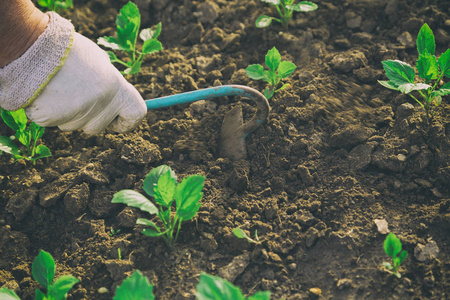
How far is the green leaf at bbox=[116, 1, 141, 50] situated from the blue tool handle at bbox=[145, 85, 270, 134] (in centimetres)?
68

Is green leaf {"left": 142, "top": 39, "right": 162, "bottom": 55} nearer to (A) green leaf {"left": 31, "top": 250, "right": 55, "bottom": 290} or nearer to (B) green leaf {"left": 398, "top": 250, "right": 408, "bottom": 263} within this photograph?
(A) green leaf {"left": 31, "top": 250, "right": 55, "bottom": 290}

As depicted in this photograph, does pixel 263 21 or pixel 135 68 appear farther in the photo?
pixel 263 21

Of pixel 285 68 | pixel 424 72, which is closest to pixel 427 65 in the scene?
pixel 424 72

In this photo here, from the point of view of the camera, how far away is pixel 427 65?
7.88ft

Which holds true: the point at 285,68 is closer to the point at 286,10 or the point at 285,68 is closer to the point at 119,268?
the point at 286,10

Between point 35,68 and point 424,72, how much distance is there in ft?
7.16

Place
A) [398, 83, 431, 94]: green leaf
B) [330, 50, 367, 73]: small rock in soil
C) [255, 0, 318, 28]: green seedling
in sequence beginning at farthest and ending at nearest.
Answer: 1. [255, 0, 318, 28]: green seedling
2. [330, 50, 367, 73]: small rock in soil
3. [398, 83, 431, 94]: green leaf

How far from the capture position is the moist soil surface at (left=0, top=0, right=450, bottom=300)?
84.3 inches

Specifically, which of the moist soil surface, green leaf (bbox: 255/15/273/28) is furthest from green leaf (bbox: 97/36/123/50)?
green leaf (bbox: 255/15/273/28)

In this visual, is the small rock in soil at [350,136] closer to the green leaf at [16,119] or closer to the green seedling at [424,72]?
the green seedling at [424,72]

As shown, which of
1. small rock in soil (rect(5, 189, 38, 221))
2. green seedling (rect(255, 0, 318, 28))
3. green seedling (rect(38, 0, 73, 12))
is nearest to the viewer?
small rock in soil (rect(5, 189, 38, 221))

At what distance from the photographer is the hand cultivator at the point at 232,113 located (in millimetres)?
2488

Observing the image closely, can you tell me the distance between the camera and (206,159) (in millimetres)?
2611

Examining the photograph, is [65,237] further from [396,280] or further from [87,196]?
[396,280]
